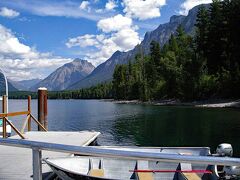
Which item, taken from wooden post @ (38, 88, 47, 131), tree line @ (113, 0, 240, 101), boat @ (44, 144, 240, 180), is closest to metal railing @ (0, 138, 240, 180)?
boat @ (44, 144, 240, 180)

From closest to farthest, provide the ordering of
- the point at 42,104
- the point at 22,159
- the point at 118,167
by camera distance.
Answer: the point at 118,167, the point at 22,159, the point at 42,104

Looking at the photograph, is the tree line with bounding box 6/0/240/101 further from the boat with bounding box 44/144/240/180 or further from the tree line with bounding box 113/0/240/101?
the boat with bounding box 44/144/240/180

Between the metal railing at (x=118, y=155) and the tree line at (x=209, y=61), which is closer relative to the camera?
the metal railing at (x=118, y=155)

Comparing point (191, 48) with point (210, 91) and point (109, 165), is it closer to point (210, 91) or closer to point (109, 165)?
point (210, 91)

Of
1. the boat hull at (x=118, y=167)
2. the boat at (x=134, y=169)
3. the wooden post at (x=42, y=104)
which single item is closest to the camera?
the boat at (x=134, y=169)

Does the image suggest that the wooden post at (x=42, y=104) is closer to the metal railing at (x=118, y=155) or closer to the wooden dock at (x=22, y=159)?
the wooden dock at (x=22, y=159)

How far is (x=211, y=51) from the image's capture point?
96.0 metres

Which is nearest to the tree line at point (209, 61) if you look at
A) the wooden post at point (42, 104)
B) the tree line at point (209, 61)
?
the tree line at point (209, 61)

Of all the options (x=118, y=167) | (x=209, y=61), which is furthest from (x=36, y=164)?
(x=209, y=61)

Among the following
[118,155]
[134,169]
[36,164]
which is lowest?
[134,169]

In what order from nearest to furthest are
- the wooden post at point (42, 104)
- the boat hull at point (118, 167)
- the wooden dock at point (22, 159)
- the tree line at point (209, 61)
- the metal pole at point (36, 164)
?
the metal pole at point (36, 164) → the wooden dock at point (22, 159) → the boat hull at point (118, 167) → the wooden post at point (42, 104) → the tree line at point (209, 61)

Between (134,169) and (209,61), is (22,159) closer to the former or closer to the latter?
(134,169)

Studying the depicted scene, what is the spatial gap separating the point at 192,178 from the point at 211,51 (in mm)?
89820

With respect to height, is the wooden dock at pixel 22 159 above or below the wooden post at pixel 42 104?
below
